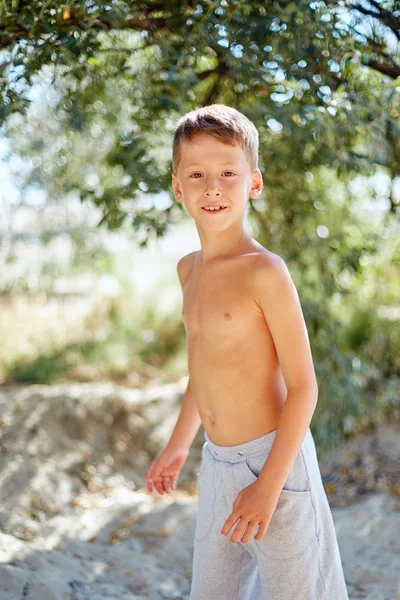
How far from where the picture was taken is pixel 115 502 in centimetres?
379

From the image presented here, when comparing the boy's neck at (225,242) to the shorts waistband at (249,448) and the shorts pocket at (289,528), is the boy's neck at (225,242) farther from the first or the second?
the shorts pocket at (289,528)

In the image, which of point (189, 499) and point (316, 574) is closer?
point (316, 574)

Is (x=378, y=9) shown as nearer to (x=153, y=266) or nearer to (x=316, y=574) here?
(x=316, y=574)

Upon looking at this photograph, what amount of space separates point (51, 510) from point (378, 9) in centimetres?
279

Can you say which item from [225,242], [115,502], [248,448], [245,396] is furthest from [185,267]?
[115,502]

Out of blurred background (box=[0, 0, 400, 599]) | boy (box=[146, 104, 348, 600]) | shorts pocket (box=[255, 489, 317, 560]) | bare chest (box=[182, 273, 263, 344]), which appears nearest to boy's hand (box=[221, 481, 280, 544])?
boy (box=[146, 104, 348, 600])

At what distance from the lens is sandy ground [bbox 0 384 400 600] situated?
2592mm

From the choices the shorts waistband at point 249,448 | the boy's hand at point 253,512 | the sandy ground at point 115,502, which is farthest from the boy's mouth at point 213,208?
the sandy ground at point 115,502

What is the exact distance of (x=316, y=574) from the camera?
1686 millimetres

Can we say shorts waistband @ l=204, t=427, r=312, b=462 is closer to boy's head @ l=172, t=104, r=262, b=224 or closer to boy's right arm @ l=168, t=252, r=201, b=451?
boy's right arm @ l=168, t=252, r=201, b=451

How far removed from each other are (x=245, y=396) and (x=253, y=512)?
0.31 meters

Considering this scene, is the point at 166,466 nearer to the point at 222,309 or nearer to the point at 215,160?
the point at 222,309

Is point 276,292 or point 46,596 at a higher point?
point 276,292

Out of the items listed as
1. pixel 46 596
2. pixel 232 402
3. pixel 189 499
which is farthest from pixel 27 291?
pixel 232 402
